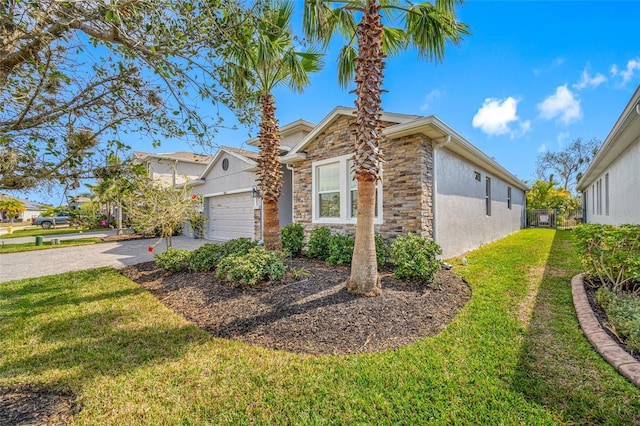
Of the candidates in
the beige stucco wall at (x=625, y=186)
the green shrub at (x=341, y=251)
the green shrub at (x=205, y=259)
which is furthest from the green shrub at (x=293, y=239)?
the beige stucco wall at (x=625, y=186)

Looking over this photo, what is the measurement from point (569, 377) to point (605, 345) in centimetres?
96

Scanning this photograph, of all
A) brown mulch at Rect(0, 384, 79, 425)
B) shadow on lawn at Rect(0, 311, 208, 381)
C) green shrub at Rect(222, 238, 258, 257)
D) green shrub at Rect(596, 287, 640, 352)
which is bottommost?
brown mulch at Rect(0, 384, 79, 425)

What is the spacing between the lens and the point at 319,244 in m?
8.14

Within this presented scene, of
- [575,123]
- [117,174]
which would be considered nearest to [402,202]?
[117,174]

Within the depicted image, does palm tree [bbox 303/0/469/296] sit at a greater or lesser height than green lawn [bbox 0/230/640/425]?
greater

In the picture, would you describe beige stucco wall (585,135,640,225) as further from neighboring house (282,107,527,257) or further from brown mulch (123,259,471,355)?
brown mulch (123,259,471,355)

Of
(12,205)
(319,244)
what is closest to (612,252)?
(319,244)

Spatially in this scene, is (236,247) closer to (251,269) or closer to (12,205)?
(251,269)

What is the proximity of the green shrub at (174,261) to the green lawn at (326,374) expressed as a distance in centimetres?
271

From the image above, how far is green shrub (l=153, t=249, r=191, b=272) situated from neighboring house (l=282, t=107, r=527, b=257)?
13.2 feet

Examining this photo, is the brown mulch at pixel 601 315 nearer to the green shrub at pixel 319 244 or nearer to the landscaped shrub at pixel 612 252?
the landscaped shrub at pixel 612 252

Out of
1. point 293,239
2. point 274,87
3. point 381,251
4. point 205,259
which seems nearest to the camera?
point 381,251

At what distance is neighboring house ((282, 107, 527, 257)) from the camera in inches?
281

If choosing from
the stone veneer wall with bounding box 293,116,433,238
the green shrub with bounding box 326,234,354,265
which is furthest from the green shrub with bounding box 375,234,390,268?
the green shrub with bounding box 326,234,354,265
